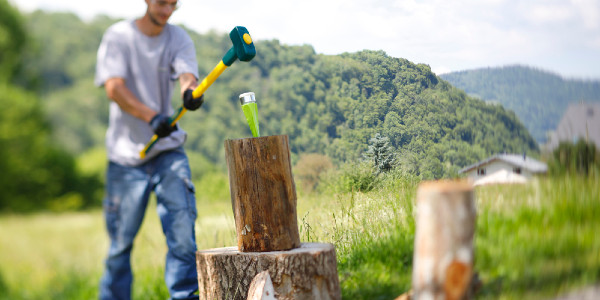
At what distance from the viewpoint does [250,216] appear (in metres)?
2.87

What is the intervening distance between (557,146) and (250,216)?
1.61 metres

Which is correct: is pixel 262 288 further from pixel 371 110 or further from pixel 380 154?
pixel 371 110

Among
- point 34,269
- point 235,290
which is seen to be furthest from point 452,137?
point 34,269

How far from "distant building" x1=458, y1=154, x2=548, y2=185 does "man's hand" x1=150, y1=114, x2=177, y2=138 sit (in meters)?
1.78

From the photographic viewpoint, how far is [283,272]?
2.72 metres

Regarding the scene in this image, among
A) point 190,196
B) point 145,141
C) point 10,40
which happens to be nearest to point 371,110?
point 190,196

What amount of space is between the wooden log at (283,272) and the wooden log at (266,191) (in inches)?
3.3

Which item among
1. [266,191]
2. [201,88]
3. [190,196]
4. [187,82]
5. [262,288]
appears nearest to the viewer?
[262,288]

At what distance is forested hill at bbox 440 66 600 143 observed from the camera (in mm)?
2791

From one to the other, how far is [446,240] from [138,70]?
2.62 metres

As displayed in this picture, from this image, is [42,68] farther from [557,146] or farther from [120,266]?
[557,146]

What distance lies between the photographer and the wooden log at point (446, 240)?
1.71 m

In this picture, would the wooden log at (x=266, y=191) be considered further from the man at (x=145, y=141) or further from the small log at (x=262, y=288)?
the man at (x=145, y=141)

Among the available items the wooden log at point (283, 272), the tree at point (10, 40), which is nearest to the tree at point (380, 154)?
the wooden log at point (283, 272)
